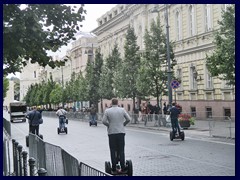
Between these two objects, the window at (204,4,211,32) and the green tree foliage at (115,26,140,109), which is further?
the green tree foliage at (115,26,140,109)

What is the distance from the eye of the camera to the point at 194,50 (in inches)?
1328

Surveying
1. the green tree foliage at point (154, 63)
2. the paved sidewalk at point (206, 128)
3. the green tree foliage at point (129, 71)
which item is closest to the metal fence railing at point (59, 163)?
the paved sidewalk at point (206, 128)

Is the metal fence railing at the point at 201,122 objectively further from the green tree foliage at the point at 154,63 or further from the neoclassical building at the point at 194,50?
the green tree foliage at the point at 154,63

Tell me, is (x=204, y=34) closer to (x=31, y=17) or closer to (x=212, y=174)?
(x=212, y=174)

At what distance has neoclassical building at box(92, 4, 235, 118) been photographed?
29.7 metres

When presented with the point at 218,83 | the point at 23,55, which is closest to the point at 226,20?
the point at 218,83

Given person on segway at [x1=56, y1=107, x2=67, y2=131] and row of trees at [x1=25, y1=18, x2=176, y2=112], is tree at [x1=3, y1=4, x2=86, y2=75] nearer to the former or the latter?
person on segway at [x1=56, y1=107, x2=67, y2=131]

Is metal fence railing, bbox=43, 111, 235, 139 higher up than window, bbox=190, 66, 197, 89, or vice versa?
window, bbox=190, 66, 197, 89

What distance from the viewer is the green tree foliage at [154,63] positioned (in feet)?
103

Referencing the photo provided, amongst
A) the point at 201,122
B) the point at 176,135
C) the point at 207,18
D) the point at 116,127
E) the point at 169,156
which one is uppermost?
the point at 207,18

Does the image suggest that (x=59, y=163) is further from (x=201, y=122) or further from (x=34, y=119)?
(x=201, y=122)

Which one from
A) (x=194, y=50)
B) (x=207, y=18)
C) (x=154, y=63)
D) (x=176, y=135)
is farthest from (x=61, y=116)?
(x=194, y=50)

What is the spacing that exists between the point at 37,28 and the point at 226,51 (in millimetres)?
15316

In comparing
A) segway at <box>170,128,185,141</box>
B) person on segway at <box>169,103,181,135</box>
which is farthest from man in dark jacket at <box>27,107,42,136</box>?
segway at <box>170,128,185,141</box>
